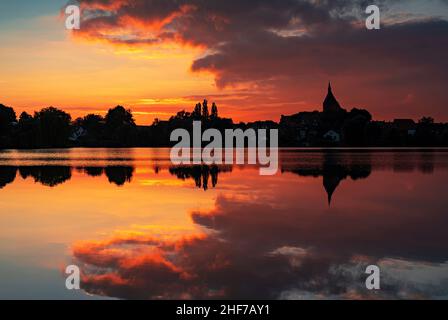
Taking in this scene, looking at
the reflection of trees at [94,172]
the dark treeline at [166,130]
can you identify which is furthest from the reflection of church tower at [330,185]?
the dark treeline at [166,130]

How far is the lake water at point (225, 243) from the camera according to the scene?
9648 mm

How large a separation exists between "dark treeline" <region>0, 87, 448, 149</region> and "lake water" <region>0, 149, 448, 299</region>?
364 ft

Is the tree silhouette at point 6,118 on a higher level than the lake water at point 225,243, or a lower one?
higher

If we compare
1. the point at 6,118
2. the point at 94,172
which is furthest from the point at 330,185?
the point at 6,118

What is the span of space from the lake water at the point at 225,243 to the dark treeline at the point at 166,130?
11102 cm

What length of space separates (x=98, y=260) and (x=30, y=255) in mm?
2082

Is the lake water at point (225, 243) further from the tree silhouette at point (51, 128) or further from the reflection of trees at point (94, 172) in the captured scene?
the tree silhouette at point (51, 128)

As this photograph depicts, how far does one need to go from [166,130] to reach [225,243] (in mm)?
168003

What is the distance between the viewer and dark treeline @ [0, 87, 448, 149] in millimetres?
129000

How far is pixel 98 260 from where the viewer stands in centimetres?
1177

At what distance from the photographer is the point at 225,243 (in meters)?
13.5

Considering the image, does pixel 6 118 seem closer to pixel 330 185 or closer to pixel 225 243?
pixel 330 185
